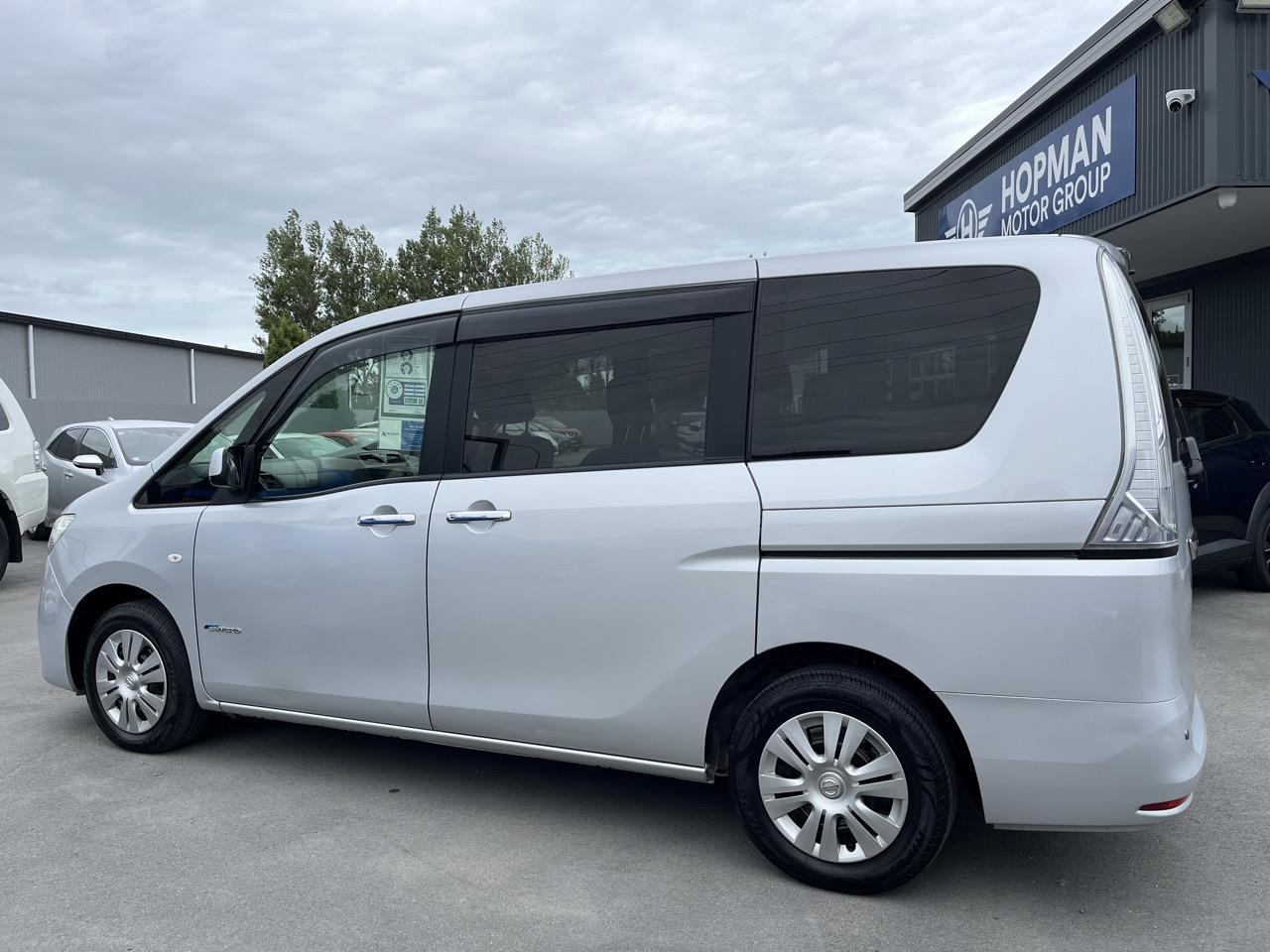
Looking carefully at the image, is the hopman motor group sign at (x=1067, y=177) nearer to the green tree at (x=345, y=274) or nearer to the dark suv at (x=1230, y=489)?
the dark suv at (x=1230, y=489)

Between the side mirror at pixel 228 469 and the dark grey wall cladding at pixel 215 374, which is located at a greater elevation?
the dark grey wall cladding at pixel 215 374

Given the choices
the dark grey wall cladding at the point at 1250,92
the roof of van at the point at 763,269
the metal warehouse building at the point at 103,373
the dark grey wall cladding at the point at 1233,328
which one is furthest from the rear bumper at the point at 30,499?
the metal warehouse building at the point at 103,373

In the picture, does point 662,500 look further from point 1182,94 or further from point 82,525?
point 1182,94

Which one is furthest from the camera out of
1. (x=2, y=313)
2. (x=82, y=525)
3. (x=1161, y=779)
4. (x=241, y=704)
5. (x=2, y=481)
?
(x=2, y=313)

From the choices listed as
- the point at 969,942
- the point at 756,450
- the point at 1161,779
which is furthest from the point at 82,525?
the point at 1161,779

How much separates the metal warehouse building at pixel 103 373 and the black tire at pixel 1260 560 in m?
25.6

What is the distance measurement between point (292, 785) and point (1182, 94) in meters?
9.71

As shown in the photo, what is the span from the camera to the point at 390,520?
3.81m

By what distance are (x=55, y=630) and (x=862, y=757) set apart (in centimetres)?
374

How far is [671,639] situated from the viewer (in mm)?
3312

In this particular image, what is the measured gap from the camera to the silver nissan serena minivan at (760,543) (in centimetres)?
282

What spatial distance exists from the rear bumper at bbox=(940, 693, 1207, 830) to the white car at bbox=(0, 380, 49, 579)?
9.16 m

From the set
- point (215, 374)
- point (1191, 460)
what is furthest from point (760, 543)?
point (215, 374)

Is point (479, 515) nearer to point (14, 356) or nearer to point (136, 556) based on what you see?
point (136, 556)
